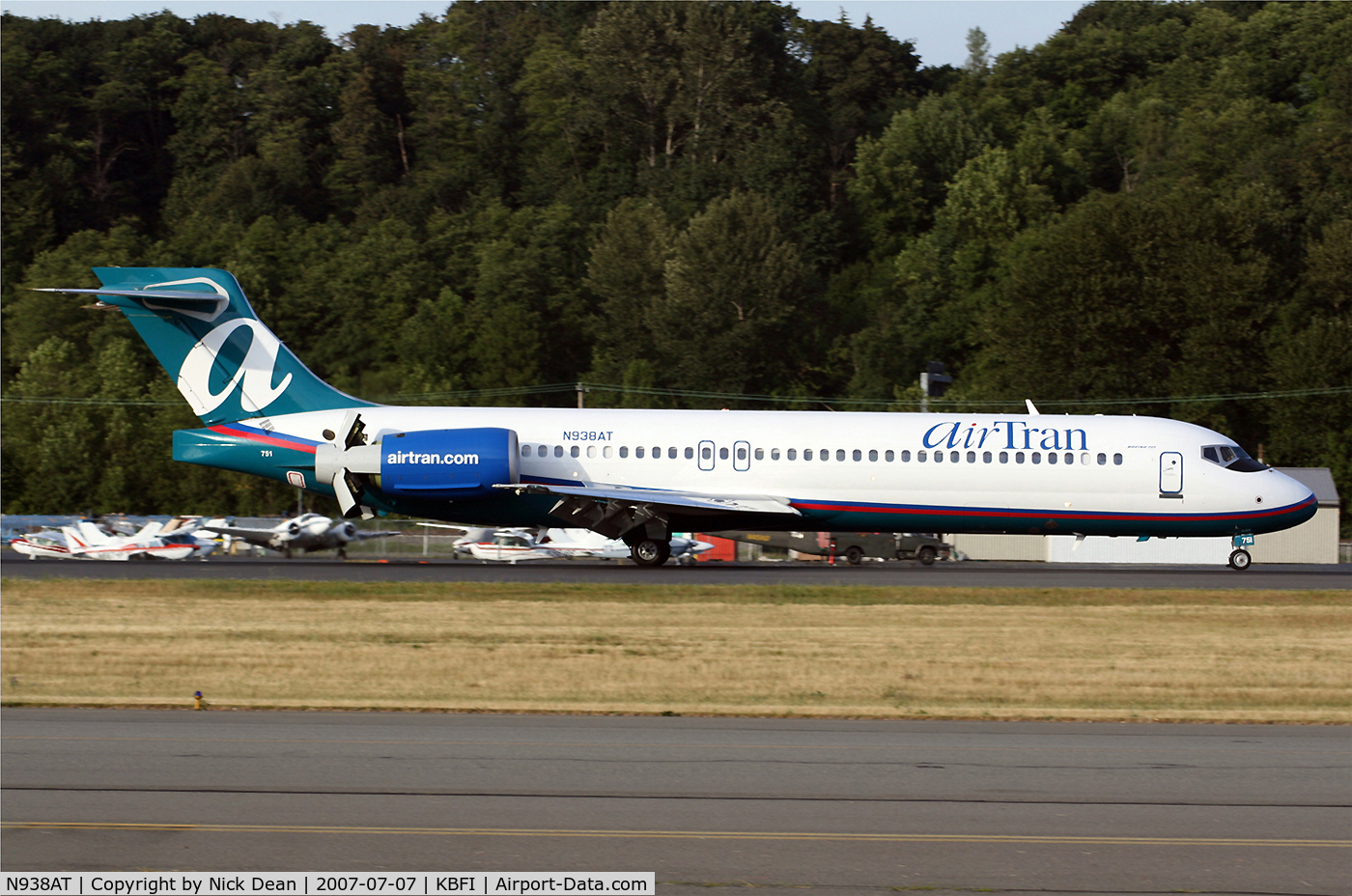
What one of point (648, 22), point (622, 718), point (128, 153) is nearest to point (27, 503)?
point (128, 153)

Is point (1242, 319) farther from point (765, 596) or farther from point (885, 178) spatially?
point (765, 596)

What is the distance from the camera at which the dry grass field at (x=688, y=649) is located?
596 inches

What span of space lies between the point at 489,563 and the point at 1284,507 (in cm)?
1944

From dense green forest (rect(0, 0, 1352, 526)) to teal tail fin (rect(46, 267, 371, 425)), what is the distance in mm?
29743

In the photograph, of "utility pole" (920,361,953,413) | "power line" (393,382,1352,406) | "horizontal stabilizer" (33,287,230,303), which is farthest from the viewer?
"utility pole" (920,361,953,413)

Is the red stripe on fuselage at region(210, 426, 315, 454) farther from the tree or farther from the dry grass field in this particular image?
the tree

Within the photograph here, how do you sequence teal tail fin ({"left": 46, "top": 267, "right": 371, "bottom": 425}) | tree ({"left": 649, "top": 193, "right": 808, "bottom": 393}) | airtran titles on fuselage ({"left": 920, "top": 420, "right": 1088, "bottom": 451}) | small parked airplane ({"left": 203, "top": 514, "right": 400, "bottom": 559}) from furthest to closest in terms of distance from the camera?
tree ({"left": 649, "top": 193, "right": 808, "bottom": 393}) → small parked airplane ({"left": 203, "top": 514, "right": 400, "bottom": 559}) → teal tail fin ({"left": 46, "top": 267, "right": 371, "bottom": 425}) → airtran titles on fuselage ({"left": 920, "top": 420, "right": 1088, "bottom": 451})

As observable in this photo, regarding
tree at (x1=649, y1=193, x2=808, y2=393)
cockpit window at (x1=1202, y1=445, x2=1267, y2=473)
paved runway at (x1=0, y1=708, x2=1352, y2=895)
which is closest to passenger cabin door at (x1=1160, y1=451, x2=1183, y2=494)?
cockpit window at (x1=1202, y1=445, x2=1267, y2=473)

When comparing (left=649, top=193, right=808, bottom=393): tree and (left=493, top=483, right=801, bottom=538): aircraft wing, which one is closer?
(left=493, top=483, right=801, bottom=538): aircraft wing

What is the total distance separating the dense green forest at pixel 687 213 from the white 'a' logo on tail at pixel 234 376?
1171 inches

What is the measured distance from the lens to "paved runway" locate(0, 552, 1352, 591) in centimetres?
2881

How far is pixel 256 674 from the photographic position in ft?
53.8
